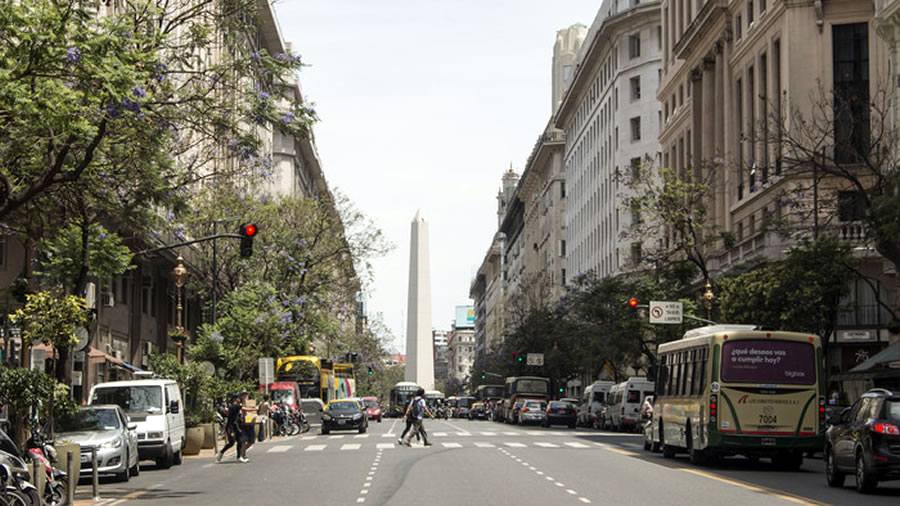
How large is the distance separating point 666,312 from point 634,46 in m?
52.1

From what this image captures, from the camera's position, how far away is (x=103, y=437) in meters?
24.8

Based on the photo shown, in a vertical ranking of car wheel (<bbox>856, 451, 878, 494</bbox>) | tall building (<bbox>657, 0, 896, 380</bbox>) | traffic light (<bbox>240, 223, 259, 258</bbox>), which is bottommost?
car wheel (<bbox>856, 451, 878, 494</bbox>)

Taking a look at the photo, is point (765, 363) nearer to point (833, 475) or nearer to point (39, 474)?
point (833, 475)

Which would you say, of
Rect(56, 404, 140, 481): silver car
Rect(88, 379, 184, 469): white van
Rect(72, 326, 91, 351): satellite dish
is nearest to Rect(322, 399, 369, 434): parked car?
Rect(88, 379, 184, 469): white van

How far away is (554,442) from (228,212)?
18.5m

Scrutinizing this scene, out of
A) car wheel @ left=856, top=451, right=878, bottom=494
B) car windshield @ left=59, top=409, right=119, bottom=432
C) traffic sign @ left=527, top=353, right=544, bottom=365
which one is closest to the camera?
car wheel @ left=856, top=451, right=878, bottom=494

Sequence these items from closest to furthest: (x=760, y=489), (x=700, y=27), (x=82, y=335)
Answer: (x=760, y=489) < (x=82, y=335) < (x=700, y=27)

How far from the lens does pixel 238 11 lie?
21703 mm

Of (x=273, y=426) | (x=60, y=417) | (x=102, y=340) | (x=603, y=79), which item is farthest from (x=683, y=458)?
(x=603, y=79)

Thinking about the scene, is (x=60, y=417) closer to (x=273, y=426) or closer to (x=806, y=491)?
(x=806, y=491)

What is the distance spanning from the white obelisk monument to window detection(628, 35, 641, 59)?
2730 cm

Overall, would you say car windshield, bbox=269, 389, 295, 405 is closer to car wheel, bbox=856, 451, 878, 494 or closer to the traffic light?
the traffic light

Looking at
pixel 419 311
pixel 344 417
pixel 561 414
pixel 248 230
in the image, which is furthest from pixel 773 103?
pixel 419 311

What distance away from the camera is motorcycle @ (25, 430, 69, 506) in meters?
18.0
